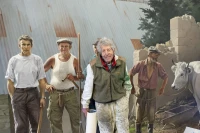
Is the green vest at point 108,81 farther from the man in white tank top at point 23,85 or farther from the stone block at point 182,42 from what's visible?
the stone block at point 182,42

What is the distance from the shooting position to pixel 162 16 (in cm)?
291

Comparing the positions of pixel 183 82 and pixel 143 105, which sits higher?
pixel 183 82

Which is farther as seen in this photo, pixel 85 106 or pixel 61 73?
pixel 61 73

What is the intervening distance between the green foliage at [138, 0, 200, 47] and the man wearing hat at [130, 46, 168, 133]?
0.74ft

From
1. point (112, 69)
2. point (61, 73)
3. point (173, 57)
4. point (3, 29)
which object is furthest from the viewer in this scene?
point (173, 57)

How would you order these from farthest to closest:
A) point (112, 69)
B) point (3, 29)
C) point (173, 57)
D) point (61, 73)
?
point (173, 57) → point (3, 29) → point (61, 73) → point (112, 69)

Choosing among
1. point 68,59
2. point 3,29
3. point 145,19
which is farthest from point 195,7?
point 3,29

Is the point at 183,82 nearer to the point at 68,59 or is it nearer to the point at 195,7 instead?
the point at 195,7

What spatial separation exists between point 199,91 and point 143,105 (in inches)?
26.4

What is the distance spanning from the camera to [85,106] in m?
2.11

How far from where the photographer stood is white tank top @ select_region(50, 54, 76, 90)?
2.45 meters

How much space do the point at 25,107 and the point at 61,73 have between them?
0.48 meters

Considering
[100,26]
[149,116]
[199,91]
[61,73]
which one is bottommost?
[149,116]

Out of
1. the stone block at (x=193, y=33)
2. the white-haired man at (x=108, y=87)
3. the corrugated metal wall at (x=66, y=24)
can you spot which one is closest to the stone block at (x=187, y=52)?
the stone block at (x=193, y=33)
